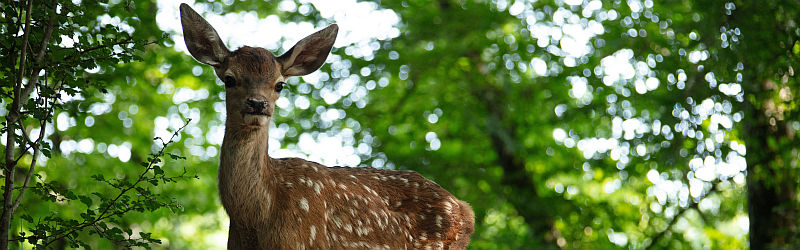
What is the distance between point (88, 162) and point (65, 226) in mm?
7550

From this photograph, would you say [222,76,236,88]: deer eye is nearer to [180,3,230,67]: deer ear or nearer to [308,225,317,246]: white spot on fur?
[180,3,230,67]: deer ear

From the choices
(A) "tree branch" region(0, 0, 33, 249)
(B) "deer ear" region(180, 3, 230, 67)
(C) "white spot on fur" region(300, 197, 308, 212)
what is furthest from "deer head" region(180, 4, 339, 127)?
(A) "tree branch" region(0, 0, 33, 249)

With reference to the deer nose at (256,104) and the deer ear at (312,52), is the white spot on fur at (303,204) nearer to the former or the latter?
the deer nose at (256,104)

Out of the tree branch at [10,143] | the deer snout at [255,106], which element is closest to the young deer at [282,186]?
the deer snout at [255,106]

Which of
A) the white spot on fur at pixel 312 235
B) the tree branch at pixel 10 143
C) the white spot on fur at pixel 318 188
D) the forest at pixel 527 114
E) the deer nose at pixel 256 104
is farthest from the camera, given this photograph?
the forest at pixel 527 114

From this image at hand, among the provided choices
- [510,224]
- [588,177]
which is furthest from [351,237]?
[588,177]

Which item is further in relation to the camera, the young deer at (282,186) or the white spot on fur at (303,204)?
the white spot on fur at (303,204)

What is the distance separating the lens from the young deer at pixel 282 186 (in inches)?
154

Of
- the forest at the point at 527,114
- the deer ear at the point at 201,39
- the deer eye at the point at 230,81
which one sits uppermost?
the deer ear at the point at 201,39

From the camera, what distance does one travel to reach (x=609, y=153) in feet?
30.0

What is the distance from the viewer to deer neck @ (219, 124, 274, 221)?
12.9 ft

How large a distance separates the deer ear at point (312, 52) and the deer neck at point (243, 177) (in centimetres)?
53

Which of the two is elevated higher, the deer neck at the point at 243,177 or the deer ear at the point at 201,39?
the deer ear at the point at 201,39

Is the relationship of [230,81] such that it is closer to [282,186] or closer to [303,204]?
[282,186]
